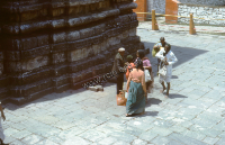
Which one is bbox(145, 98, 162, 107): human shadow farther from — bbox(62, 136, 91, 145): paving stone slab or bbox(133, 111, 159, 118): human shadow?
bbox(62, 136, 91, 145): paving stone slab

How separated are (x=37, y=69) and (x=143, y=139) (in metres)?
4.04

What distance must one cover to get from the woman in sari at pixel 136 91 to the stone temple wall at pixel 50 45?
2.51 meters

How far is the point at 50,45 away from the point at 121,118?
3.18 m

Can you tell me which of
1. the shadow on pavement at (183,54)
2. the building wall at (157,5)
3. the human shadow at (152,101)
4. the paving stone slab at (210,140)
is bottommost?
the paving stone slab at (210,140)

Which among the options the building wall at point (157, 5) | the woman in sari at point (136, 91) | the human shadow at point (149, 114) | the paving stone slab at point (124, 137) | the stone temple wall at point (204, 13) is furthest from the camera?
the building wall at point (157, 5)

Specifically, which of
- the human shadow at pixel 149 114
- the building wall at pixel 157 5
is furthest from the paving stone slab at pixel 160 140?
the building wall at pixel 157 5

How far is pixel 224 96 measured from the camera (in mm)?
9109

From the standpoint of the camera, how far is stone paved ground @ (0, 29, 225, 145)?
6.88 meters

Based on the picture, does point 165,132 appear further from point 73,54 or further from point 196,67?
point 196,67

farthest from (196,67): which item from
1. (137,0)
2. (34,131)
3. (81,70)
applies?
(137,0)

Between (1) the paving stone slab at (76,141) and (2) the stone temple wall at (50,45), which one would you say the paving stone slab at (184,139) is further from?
(2) the stone temple wall at (50,45)

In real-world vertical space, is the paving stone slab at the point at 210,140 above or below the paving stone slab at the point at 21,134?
below

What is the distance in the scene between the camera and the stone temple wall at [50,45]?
876cm

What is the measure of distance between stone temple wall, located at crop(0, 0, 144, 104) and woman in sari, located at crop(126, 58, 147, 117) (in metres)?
2.51
